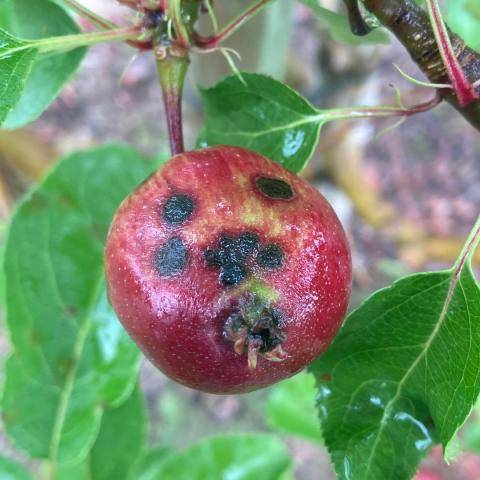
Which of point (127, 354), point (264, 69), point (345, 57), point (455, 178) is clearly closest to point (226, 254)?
point (127, 354)

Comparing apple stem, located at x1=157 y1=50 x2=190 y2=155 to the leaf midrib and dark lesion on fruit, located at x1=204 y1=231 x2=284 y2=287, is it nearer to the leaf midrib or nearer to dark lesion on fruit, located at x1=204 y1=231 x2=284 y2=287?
dark lesion on fruit, located at x1=204 y1=231 x2=284 y2=287

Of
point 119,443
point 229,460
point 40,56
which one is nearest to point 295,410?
point 229,460

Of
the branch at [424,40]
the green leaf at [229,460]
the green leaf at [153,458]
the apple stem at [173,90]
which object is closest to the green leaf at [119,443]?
the green leaf at [229,460]

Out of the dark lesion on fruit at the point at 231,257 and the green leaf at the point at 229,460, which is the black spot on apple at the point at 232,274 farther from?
the green leaf at the point at 229,460

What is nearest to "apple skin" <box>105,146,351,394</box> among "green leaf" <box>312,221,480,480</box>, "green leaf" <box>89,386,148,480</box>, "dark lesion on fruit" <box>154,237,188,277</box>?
"dark lesion on fruit" <box>154,237,188,277</box>

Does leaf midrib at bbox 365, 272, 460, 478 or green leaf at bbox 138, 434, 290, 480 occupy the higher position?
leaf midrib at bbox 365, 272, 460, 478

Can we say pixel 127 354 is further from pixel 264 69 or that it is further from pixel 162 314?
pixel 264 69
